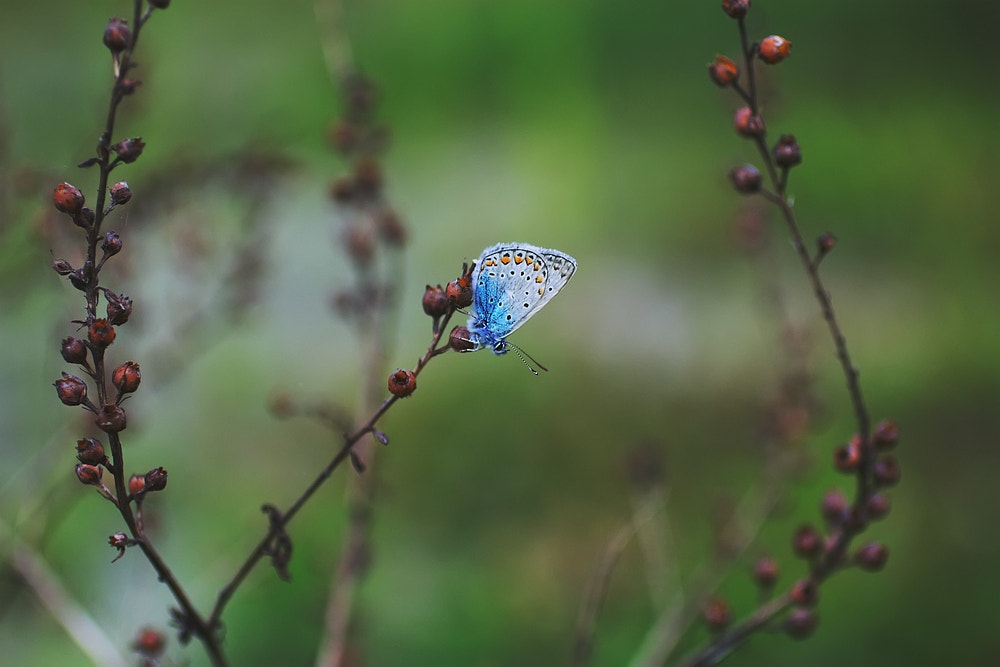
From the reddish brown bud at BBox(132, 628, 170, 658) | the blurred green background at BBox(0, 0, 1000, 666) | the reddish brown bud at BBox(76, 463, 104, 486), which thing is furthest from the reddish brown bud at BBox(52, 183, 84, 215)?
the blurred green background at BBox(0, 0, 1000, 666)

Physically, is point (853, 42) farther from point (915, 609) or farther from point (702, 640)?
point (702, 640)

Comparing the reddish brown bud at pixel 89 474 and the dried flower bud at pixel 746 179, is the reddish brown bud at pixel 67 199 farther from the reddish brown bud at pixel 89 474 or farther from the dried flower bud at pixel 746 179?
the dried flower bud at pixel 746 179

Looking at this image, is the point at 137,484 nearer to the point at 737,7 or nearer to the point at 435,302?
the point at 435,302

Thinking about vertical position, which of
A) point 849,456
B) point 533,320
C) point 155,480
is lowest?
point 533,320

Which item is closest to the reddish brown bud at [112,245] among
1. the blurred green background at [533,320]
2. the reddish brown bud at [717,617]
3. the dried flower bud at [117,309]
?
the dried flower bud at [117,309]

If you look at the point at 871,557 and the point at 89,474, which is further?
the point at 871,557

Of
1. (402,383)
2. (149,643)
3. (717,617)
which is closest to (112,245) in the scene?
(402,383)

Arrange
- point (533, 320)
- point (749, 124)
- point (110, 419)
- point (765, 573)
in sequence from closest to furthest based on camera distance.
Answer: point (110, 419), point (749, 124), point (765, 573), point (533, 320)
